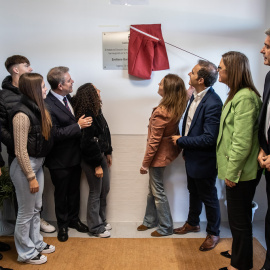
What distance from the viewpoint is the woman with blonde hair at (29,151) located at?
205 centimetres

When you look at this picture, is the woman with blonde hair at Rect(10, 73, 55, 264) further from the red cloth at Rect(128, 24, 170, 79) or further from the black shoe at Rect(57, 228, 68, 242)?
the red cloth at Rect(128, 24, 170, 79)

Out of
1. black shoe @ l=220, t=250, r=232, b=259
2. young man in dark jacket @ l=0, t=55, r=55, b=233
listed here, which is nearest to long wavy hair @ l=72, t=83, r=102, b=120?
young man in dark jacket @ l=0, t=55, r=55, b=233

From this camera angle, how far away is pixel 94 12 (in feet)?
9.24

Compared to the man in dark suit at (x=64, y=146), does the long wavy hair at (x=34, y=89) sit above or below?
above

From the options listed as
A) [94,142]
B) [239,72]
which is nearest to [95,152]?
[94,142]

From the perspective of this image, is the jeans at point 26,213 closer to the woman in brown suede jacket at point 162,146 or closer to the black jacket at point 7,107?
the black jacket at point 7,107

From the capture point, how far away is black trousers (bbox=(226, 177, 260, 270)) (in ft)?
6.51

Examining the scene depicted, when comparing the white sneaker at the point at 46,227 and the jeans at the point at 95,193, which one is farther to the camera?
the white sneaker at the point at 46,227

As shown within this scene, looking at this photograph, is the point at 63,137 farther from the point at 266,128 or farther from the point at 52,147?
the point at 266,128

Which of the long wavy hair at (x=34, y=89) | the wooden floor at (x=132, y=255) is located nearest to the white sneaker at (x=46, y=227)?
the wooden floor at (x=132, y=255)

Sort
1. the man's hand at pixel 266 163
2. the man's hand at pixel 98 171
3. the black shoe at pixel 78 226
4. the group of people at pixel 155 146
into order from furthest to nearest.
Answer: the black shoe at pixel 78 226
the man's hand at pixel 98 171
the group of people at pixel 155 146
the man's hand at pixel 266 163

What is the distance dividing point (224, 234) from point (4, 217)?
6.99 ft

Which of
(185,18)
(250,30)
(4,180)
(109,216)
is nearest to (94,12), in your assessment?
(185,18)

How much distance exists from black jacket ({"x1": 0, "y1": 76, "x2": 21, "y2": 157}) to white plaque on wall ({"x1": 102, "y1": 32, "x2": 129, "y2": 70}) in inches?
34.8
